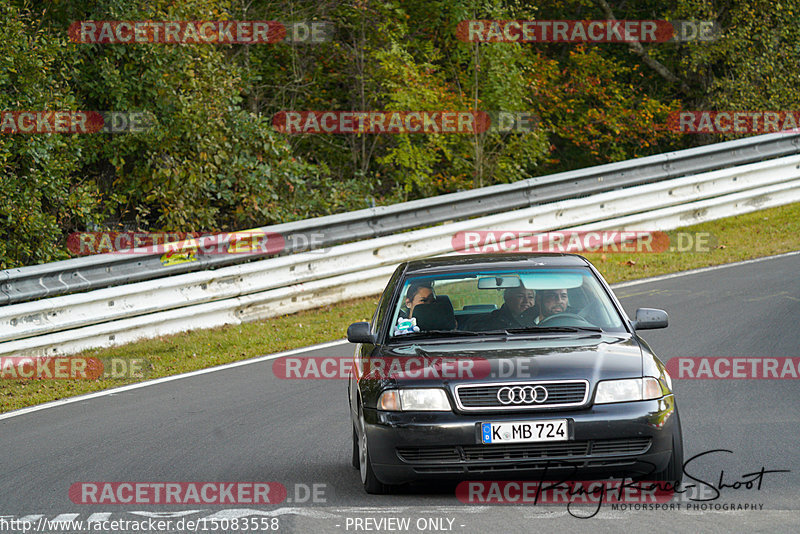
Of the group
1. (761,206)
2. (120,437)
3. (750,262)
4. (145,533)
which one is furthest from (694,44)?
→ (145,533)

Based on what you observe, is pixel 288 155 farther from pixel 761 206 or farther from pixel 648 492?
pixel 648 492

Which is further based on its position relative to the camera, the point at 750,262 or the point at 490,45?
the point at 490,45

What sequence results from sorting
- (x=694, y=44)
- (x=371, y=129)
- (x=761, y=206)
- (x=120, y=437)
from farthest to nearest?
(x=694, y=44) → (x=371, y=129) → (x=761, y=206) → (x=120, y=437)

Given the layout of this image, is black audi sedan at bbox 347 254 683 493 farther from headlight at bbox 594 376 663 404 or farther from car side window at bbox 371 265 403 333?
car side window at bbox 371 265 403 333

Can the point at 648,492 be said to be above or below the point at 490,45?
below

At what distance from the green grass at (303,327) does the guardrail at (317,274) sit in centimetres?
18

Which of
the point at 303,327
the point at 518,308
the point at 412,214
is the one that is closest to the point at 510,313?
the point at 518,308

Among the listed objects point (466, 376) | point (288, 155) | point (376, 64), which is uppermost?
point (376, 64)

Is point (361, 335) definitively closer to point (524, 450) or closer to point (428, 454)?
point (428, 454)

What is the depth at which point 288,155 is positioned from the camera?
726 inches

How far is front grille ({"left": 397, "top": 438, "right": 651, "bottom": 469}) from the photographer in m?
6.05

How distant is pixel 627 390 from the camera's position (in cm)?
614

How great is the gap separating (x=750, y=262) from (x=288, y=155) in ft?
24.6

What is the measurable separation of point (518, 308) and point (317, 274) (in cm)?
727
